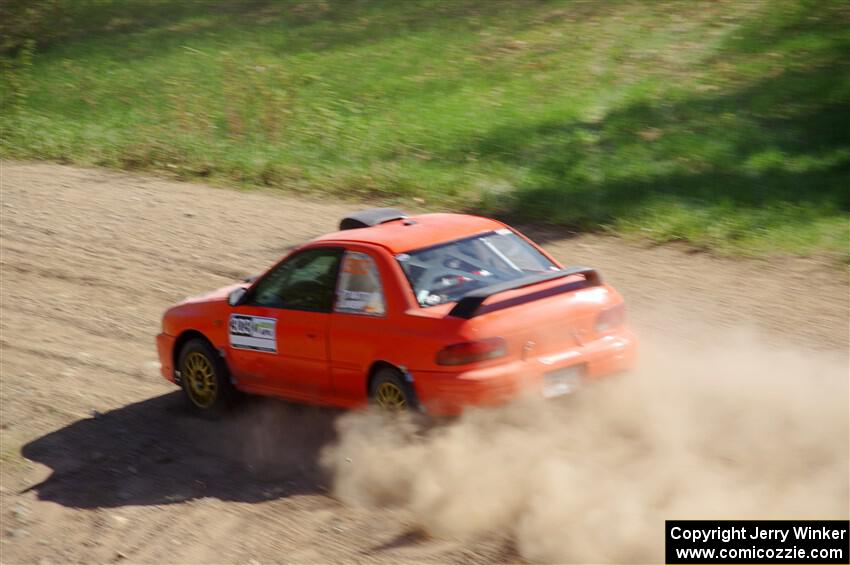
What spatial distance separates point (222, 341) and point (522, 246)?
2.64m

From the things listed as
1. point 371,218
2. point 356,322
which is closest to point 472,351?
point 356,322

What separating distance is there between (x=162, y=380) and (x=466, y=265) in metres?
3.81

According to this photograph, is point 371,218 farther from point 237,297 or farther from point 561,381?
point 561,381

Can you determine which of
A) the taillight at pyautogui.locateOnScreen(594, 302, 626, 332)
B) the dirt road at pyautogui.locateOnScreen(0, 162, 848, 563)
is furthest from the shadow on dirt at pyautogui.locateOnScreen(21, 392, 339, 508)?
the taillight at pyautogui.locateOnScreen(594, 302, 626, 332)

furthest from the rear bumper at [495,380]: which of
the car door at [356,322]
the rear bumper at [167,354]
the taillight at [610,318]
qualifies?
the rear bumper at [167,354]

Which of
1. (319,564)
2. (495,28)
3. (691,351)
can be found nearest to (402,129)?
(495,28)

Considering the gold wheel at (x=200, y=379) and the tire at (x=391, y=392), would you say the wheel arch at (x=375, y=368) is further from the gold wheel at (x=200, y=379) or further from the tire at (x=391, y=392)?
the gold wheel at (x=200, y=379)

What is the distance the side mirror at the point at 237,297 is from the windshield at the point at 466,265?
1.70 meters

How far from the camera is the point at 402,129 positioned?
20453mm

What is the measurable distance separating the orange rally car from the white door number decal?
0.01 metres

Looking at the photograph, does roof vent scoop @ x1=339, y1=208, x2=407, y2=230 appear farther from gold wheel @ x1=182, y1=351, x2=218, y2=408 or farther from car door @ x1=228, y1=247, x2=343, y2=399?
gold wheel @ x1=182, y1=351, x2=218, y2=408

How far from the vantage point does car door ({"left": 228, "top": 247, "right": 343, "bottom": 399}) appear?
8.74m

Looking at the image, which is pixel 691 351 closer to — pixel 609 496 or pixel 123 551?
pixel 609 496

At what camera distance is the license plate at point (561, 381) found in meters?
7.78
